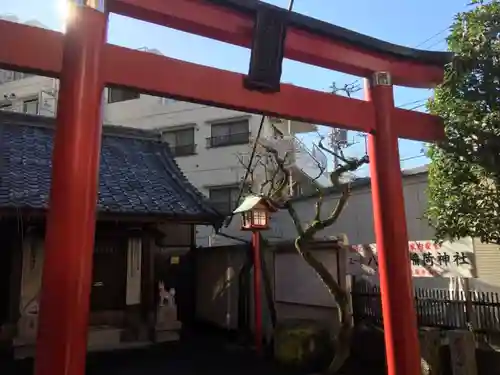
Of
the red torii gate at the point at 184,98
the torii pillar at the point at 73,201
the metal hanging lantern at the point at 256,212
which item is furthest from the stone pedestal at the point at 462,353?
the torii pillar at the point at 73,201

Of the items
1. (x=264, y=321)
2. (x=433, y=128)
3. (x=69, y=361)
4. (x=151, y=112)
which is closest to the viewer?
(x=69, y=361)

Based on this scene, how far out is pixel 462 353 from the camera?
243 inches

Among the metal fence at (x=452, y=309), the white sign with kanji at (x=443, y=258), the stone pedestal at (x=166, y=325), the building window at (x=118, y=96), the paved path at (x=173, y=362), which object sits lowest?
the paved path at (x=173, y=362)

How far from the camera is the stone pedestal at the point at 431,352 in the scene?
636 centimetres

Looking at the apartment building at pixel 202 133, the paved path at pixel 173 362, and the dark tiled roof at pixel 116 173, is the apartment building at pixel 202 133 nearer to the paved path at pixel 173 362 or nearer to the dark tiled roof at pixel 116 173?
the dark tiled roof at pixel 116 173

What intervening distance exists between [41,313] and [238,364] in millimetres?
5920

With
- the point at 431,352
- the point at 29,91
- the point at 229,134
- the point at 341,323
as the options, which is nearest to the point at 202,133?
the point at 229,134

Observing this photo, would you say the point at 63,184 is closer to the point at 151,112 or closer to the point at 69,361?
the point at 69,361

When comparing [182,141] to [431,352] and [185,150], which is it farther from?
[431,352]

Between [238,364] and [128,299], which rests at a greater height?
[128,299]

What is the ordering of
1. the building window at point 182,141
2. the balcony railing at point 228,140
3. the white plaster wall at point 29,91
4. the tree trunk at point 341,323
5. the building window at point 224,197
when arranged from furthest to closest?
the white plaster wall at point 29,91
the building window at point 182,141
the balcony railing at point 228,140
the building window at point 224,197
the tree trunk at point 341,323

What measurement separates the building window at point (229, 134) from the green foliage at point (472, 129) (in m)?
15.7

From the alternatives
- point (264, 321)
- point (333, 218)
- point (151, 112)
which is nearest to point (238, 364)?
point (264, 321)

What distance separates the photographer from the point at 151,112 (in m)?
22.9
